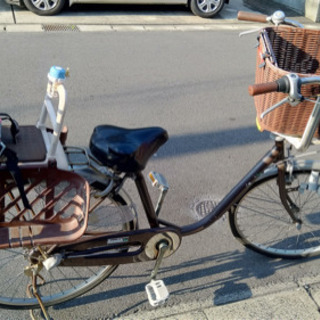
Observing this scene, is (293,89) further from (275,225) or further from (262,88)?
(275,225)

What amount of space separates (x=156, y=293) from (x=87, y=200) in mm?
855

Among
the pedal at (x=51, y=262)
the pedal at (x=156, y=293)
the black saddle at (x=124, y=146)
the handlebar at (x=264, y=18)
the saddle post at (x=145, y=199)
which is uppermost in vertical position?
the handlebar at (x=264, y=18)

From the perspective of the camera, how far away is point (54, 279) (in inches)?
108

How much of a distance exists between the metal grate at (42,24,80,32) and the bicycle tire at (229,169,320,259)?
15.9 ft

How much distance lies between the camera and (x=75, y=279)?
276 centimetres

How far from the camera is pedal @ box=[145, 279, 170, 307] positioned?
2.45 m

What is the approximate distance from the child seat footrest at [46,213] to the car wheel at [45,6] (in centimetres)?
605

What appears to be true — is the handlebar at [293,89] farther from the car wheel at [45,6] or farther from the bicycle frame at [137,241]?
the car wheel at [45,6]

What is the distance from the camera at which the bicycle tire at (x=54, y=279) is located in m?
2.36

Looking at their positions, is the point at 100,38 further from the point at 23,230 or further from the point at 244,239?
the point at 23,230

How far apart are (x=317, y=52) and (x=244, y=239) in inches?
53.0

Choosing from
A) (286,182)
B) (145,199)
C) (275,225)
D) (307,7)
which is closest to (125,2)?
(307,7)

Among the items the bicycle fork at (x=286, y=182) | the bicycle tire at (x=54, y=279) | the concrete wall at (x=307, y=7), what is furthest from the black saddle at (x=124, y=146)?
the concrete wall at (x=307, y=7)

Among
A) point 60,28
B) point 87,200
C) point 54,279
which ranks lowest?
point 54,279
